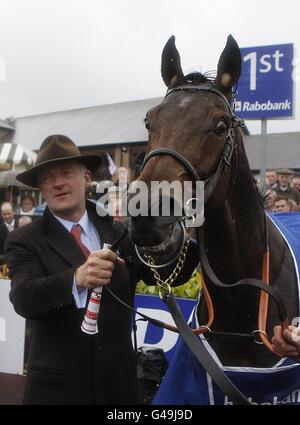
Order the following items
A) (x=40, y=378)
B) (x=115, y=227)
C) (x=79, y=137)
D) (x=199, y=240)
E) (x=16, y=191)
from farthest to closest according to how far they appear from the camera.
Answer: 1. (x=79, y=137)
2. (x=16, y=191)
3. (x=115, y=227)
4. (x=40, y=378)
5. (x=199, y=240)

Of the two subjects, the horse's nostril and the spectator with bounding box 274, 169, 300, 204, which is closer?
the horse's nostril

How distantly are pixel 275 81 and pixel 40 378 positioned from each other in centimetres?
417

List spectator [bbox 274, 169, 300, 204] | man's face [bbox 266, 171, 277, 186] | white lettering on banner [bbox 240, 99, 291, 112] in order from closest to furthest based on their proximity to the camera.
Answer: white lettering on banner [bbox 240, 99, 291, 112], spectator [bbox 274, 169, 300, 204], man's face [bbox 266, 171, 277, 186]

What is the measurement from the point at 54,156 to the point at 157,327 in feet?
7.27

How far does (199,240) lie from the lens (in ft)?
7.47

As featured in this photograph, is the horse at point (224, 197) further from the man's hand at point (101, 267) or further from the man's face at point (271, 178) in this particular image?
the man's face at point (271, 178)

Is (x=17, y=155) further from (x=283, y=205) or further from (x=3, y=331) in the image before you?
(x=3, y=331)

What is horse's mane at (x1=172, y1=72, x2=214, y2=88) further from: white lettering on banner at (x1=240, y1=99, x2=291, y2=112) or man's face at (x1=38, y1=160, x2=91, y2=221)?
white lettering on banner at (x1=240, y1=99, x2=291, y2=112)

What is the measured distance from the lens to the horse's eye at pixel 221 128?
2144 mm

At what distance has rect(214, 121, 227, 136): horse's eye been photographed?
2144 mm

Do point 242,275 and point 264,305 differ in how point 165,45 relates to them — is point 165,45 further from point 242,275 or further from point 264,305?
point 264,305

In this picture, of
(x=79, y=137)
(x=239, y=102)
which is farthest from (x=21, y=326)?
(x=79, y=137)

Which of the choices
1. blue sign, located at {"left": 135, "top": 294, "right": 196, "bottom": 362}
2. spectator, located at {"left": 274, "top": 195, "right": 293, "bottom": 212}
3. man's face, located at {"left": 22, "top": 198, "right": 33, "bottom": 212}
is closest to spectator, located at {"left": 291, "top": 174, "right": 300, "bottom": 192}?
spectator, located at {"left": 274, "top": 195, "right": 293, "bottom": 212}

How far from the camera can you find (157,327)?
4.34 m
